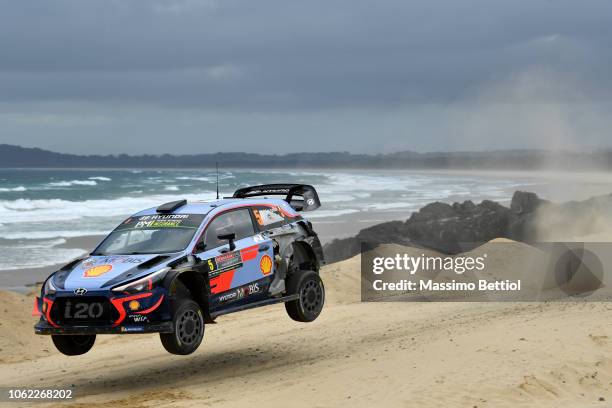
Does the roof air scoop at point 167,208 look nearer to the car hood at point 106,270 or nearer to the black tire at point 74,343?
the car hood at point 106,270

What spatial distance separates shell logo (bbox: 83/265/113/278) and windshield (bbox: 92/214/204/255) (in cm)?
55

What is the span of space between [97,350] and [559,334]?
296 inches

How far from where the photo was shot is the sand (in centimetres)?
1181

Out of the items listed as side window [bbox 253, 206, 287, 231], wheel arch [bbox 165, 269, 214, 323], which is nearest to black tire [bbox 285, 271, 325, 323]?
side window [bbox 253, 206, 287, 231]

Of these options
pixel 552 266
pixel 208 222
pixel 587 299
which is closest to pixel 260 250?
pixel 208 222

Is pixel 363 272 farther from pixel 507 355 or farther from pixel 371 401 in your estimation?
pixel 371 401

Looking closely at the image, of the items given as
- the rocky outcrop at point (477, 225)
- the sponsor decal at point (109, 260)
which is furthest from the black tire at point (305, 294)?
the rocky outcrop at point (477, 225)

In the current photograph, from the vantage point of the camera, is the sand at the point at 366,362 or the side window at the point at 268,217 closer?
the sand at the point at 366,362

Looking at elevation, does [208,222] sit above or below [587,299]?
above

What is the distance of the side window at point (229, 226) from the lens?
38.9 feet

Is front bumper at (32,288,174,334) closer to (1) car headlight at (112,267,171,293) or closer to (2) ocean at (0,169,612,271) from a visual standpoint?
(1) car headlight at (112,267,171,293)

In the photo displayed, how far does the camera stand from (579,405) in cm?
1180

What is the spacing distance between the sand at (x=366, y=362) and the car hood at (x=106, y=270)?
4.99 feet

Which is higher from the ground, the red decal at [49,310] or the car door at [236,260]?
the car door at [236,260]
